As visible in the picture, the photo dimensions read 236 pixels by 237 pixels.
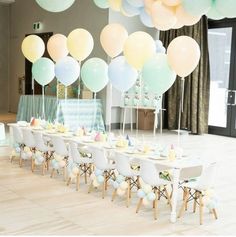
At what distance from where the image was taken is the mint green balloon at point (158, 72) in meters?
5.39

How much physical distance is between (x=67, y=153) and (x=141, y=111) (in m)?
6.24

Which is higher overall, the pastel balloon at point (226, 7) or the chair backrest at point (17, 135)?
the pastel balloon at point (226, 7)

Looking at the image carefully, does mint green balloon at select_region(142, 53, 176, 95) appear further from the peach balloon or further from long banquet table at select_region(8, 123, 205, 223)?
long banquet table at select_region(8, 123, 205, 223)

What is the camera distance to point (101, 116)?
11719 mm

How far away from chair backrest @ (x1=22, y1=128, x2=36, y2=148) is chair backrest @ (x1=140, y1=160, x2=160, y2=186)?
2723 mm

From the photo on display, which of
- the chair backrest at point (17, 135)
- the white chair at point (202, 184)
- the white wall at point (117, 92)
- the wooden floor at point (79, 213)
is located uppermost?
the white wall at point (117, 92)

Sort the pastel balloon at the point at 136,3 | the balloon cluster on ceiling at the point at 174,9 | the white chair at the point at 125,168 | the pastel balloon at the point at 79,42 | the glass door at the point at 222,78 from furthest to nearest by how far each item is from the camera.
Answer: the glass door at the point at 222,78 < the pastel balloon at the point at 79,42 < the pastel balloon at the point at 136,3 < the white chair at the point at 125,168 < the balloon cluster on ceiling at the point at 174,9

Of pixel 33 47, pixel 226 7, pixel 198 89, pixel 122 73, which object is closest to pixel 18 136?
pixel 33 47

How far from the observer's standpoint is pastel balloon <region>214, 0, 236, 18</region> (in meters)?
4.68

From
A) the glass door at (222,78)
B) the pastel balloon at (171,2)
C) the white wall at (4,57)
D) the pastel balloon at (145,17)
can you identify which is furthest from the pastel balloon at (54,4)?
the white wall at (4,57)

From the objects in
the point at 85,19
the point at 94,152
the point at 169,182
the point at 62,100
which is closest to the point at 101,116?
the point at 62,100

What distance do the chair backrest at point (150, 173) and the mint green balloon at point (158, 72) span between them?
100 centimetres

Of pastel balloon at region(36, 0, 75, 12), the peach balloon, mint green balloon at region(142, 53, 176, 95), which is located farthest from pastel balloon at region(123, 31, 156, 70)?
pastel balloon at region(36, 0, 75, 12)

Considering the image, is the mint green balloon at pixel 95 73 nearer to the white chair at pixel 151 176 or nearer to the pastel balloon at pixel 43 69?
the pastel balloon at pixel 43 69
